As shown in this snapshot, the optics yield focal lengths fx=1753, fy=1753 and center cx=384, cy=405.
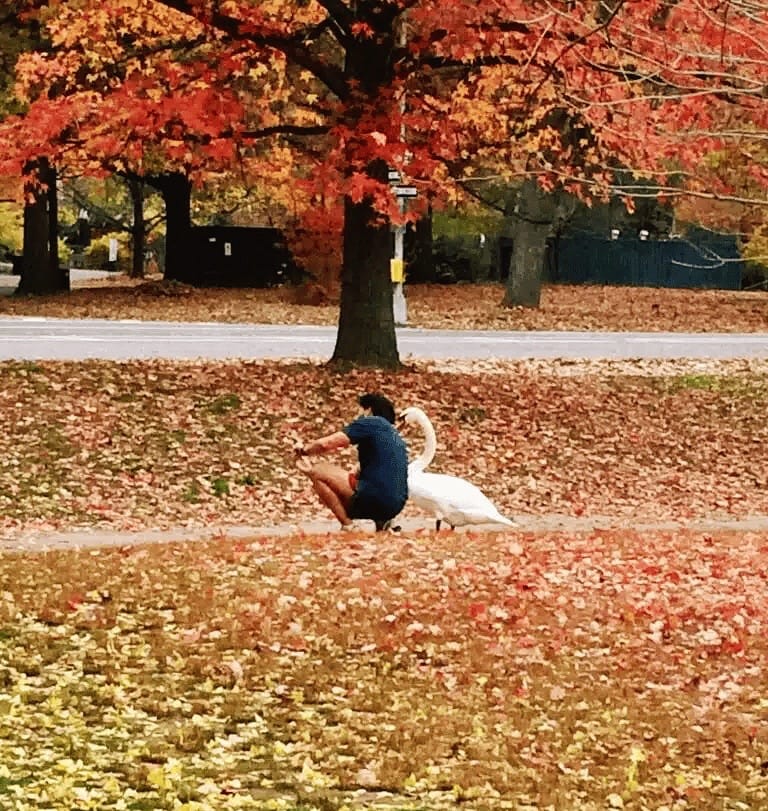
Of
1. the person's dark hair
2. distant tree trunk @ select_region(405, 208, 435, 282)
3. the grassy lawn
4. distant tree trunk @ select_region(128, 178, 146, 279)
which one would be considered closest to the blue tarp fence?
distant tree trunk @ select_region(405, 208, 435, 282)

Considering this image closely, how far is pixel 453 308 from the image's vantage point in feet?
125

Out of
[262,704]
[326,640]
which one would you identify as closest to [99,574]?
[326,640]

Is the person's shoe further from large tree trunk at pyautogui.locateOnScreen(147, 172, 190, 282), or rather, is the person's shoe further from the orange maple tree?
large tree trunk at pyautogui.locateOnScreen(147, 172, 190, 282)

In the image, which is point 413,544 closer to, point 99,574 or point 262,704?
point 99,574

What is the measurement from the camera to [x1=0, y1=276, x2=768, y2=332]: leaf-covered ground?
33.6 m

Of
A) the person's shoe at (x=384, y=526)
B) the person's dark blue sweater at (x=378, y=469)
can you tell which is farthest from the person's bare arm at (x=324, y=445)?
the person's shoe at (x=384, y=526)

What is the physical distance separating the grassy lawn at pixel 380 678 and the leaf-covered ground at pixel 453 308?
21542 mm

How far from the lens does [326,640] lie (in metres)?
8.84

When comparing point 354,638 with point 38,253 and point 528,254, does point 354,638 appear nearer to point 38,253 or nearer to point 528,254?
point 528,254

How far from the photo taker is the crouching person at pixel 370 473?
1203 cm

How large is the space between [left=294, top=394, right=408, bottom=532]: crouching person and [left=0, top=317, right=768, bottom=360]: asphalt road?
1000 cm

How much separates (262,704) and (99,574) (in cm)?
302

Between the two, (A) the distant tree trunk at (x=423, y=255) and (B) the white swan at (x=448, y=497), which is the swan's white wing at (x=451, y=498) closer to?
(B) the white swan at (x=448, y=497)

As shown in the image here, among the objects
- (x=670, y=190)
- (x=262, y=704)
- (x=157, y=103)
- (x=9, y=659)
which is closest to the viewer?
(x=262, y=704)
